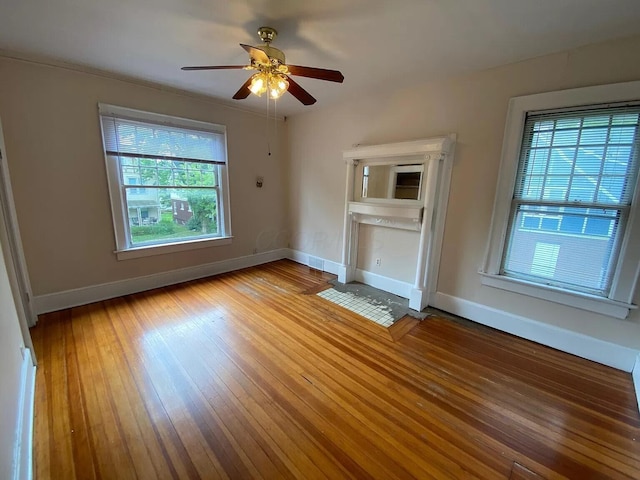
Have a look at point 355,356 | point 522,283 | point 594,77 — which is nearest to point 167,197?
point 355,356

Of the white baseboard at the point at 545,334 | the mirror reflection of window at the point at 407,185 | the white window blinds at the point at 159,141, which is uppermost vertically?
the white window blinds at the point at 159,141

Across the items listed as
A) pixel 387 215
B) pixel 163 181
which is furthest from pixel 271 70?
pixel 163 181

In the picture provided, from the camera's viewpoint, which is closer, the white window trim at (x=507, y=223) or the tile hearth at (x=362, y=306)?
the white window trim at (x=507, y=223)

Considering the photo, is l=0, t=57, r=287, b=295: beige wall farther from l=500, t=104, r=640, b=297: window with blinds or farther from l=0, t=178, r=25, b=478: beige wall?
l=500, t=104, r=640, b=297: window with blinds

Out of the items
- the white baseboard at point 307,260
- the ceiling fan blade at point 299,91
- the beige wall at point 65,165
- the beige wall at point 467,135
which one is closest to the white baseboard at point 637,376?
the beige wall at point 467,135

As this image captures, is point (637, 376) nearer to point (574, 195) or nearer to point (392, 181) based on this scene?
point (574, 195)

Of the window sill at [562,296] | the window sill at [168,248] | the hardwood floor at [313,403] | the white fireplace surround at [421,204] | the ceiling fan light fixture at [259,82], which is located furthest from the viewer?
the window sill at [168,248]

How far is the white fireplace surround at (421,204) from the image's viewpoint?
108 inches

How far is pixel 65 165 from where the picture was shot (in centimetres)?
268

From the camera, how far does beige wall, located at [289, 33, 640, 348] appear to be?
2.07 meters

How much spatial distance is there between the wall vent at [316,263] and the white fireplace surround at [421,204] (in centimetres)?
115

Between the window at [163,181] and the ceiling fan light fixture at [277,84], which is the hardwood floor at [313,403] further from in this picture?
the ceiling fan light fixture at [277,84]

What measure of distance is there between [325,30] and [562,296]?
294 centimetres

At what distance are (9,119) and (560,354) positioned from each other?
17.6ft
